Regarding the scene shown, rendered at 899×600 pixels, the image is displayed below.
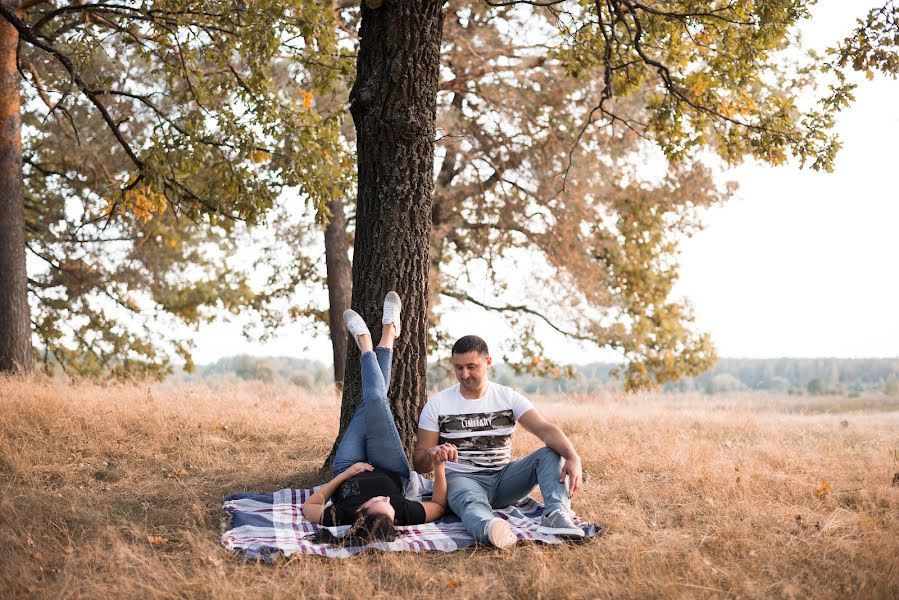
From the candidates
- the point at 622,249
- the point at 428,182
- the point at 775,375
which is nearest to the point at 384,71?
the point at 428,182

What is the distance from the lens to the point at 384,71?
6805 mm

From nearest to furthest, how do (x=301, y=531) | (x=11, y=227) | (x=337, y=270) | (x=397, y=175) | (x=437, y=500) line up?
(x=301, y=531) → (x=437, y=500) → (x=397, y=175) → (x=11, y=227) → (x=337, y=270)

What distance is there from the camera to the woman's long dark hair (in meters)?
5.04

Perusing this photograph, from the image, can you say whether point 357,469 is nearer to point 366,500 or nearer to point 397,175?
point 366,500

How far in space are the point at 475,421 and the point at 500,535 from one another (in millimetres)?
1017

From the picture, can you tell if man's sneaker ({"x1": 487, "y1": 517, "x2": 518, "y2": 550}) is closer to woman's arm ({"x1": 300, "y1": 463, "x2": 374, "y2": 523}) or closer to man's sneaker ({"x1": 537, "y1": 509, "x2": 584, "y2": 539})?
man's sneaker ({"x1": 537, "y1": 509, "x2": 584, "y2": 539})

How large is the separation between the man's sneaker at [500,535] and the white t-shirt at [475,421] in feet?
2.88

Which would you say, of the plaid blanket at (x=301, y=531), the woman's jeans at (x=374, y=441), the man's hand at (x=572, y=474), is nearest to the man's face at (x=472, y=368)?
the woman's jeans at (x=374, y=441)

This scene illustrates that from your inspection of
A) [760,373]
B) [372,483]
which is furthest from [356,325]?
[760,373]

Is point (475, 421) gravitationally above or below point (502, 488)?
above

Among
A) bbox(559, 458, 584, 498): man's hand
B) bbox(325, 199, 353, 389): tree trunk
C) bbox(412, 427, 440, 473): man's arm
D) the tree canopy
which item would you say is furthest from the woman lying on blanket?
bbox(325, 199, 353, 389): tree trunk

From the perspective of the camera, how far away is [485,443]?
232 inches

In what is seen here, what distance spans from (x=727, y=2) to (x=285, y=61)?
7832 mm

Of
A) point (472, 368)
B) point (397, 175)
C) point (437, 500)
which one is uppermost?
point (397, 175)
